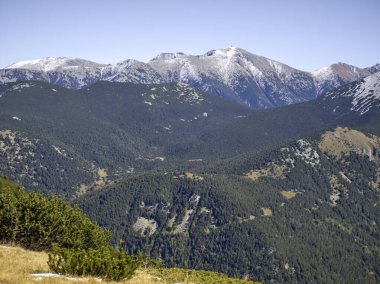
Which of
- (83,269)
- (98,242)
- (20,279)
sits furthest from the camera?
(98,242)

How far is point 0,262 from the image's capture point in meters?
35.4

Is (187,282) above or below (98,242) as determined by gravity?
above

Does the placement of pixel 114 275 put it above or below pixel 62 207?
above

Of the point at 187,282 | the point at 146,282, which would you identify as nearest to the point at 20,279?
the point at 146,282

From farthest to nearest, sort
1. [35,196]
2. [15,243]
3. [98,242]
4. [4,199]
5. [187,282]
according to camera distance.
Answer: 1. [98,242]
2. [35,196]
3. [4,199]
4. [15,243]
5. [187,282]

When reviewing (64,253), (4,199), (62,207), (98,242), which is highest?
(64,253)

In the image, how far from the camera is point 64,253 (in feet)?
112

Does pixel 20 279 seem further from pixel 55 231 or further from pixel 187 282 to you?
pixel 55 231

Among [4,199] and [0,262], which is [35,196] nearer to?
[4,199]

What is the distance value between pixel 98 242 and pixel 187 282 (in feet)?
95.6

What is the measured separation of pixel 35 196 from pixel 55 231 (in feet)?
26.4

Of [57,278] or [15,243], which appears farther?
[15,243]

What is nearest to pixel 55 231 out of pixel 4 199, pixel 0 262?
pixel 4 199

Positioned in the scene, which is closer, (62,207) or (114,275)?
(114,275)
